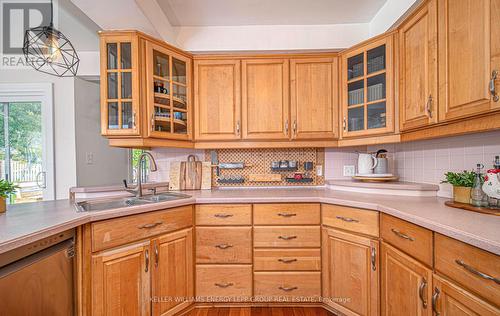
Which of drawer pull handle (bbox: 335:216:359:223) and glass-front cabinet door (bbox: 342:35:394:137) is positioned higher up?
glass-front cabinet door (bbox: 342:35:394:137)

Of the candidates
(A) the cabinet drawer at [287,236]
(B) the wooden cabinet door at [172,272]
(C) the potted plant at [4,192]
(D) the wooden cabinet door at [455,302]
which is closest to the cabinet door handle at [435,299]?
(D) the wooden cabinet door at [455,302]

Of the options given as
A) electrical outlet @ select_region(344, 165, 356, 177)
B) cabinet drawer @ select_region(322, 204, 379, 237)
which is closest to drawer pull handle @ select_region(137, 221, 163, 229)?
cabinet drawer @ select_region(322, 204, 379, 237)

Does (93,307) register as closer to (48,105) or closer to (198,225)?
(198,225)

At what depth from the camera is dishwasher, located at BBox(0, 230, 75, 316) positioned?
90cm

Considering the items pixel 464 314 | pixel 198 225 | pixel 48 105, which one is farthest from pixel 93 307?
pixel 48 105

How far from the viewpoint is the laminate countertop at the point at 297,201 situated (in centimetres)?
89

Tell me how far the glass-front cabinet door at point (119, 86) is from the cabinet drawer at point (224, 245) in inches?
39.9

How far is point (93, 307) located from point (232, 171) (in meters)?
1.51

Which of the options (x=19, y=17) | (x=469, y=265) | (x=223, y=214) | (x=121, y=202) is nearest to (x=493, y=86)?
(x=469, y=265)

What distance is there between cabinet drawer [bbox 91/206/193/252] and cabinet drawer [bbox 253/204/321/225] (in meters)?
0.58

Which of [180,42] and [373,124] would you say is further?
[180,42]

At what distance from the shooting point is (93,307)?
1287 millimetres

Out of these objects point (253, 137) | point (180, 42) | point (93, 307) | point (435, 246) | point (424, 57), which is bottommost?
point (93, 307)

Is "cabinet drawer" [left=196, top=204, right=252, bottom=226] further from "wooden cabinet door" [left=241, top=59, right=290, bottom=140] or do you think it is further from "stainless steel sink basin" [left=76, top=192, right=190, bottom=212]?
→ "wooden cabinet door" [left=241, top=59, right=290, bottom=140]
